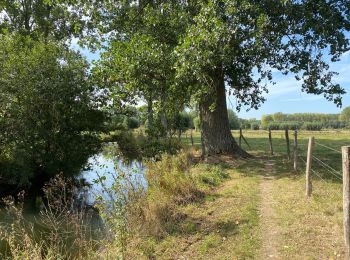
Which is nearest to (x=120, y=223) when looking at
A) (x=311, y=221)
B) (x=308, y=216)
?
(x=311, y=221)

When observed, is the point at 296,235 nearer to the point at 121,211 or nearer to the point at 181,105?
the point at 121,211

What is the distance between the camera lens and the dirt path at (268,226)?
6465mm

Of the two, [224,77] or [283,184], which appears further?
[224,77]

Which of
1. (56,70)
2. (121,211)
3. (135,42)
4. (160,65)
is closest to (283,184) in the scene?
(121,211)

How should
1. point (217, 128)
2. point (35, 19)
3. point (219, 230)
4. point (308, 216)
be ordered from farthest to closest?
point (35, 19), point (217, 128), point (308, 216), point (219, 230)

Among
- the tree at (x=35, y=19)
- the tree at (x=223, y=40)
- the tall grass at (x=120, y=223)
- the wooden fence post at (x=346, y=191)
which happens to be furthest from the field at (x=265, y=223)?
the tree at (x=35, y=19)

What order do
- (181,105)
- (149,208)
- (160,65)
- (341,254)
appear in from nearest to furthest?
(341,254) → (149,208) → (160,65) → (181,105)

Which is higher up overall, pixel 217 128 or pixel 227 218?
pixel 217 128

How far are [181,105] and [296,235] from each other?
1120cm

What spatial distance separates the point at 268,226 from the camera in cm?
778

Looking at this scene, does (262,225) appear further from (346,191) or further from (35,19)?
(35,19)

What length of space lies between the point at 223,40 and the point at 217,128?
5.83 m

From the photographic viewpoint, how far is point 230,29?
12680 mm

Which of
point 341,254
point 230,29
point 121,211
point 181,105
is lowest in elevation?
point 341,254
